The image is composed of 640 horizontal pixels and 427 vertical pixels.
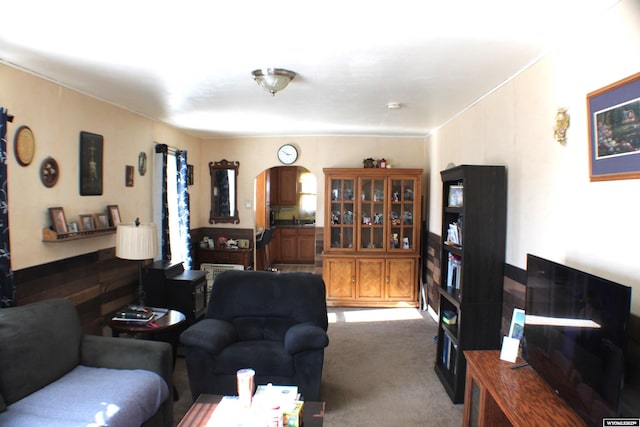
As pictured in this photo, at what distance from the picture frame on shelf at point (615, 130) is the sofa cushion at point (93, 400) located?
273cm

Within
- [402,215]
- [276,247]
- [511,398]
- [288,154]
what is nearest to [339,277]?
[402,215]

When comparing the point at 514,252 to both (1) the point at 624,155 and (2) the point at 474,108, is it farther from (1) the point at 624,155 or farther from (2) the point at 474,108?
(2) the point at 474,108

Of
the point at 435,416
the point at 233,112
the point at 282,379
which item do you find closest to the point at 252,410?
the point at 282,379

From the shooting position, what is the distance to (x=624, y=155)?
163cm

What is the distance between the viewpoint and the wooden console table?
162cm

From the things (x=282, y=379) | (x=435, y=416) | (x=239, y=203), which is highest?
(x=239, y=203)

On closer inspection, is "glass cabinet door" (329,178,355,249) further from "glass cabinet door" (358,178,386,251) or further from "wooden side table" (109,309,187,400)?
"wooden side table" (109,309,187,400)

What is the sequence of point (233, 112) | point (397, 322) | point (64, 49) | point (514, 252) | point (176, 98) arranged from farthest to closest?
point (397, 322) < point (233, 112) < point (176, 98) < point (514, 252) < point (64, 49)

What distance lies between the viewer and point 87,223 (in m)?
3.23

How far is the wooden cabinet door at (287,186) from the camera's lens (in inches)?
332

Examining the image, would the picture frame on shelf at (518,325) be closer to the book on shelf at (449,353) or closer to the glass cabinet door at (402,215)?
the book on shelf at (449,353)

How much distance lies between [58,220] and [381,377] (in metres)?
2.97

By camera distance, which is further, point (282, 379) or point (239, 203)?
point (239, 203)

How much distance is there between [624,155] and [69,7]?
263cm
